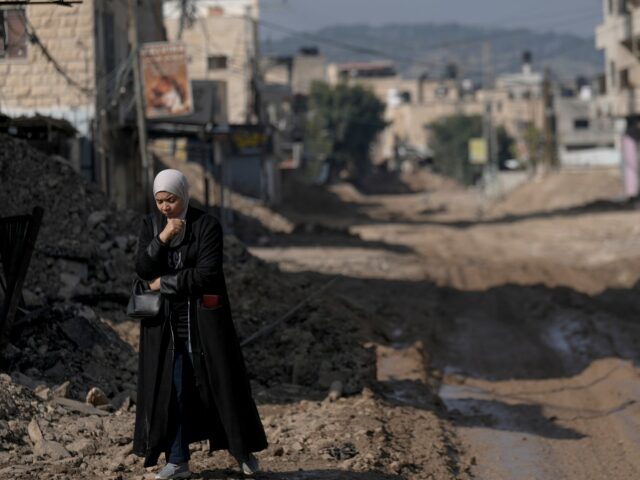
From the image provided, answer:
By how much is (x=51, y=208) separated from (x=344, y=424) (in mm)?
7081

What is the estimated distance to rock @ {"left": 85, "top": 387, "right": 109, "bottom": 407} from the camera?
32.6ft

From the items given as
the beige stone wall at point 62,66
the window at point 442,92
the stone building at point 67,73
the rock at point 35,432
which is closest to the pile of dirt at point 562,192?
the stone building at point 67,73

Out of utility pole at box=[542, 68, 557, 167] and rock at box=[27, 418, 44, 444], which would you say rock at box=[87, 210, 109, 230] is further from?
utility pole at box=[542, 68, 557, 167]

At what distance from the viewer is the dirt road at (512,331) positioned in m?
10.1

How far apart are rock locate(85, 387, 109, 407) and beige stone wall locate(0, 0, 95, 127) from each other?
16684mm

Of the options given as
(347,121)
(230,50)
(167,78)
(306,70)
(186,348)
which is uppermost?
(306,70)

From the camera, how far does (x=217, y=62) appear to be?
204ft

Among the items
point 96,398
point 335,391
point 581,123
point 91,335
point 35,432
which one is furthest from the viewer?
point 581,123

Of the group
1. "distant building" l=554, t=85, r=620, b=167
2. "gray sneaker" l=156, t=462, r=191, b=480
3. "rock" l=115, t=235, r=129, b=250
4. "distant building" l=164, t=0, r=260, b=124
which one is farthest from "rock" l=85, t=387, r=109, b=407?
"distant building" l=554, t=85, r=620, b=167

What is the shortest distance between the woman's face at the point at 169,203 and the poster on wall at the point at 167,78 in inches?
863

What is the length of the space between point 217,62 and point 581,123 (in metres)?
55.4

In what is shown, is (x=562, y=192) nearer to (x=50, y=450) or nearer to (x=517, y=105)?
(x=50, y=450)

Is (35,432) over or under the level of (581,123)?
under

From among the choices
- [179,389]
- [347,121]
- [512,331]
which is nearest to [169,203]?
[179,389]
